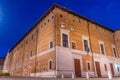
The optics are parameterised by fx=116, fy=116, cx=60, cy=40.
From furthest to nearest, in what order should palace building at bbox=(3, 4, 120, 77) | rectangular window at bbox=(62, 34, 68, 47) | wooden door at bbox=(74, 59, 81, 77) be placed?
1. rectangular window at bbox=(62, 34, 68, 47)
2. wooden door at bbox=(74, 59, 81, 77)
3. palace building at bbox=(3, 4, 120, 77)

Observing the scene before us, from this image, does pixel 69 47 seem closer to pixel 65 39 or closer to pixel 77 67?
pixel 65 39

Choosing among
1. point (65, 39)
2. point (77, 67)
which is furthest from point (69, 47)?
point (77, 67)

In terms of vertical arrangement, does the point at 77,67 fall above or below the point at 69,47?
below

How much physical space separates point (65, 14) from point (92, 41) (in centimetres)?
704

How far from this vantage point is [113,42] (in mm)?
26547

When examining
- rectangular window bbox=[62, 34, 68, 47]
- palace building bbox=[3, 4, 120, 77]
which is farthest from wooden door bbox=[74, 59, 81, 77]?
rectangular window bbox=[62, 34, 68, 47]

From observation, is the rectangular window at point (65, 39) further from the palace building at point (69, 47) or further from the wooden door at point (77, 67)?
the wooden door at point (77, 67)

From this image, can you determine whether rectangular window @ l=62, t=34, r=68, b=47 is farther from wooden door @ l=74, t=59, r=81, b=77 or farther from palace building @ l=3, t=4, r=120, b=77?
wooden door @ l=74, t=59, r=81, b=77

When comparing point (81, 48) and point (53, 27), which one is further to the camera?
point (81, 48)

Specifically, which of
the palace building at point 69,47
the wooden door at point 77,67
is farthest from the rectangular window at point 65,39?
the wooden door at point 77,67

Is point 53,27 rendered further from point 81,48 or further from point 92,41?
point 92,41

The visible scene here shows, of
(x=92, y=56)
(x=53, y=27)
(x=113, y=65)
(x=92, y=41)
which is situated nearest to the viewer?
(x=53, y=27)

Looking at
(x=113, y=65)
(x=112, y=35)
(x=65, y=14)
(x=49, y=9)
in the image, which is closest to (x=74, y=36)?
(x=65, y=14)

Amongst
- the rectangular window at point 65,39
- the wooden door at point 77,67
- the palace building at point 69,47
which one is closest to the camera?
the palace building at point 69,47
